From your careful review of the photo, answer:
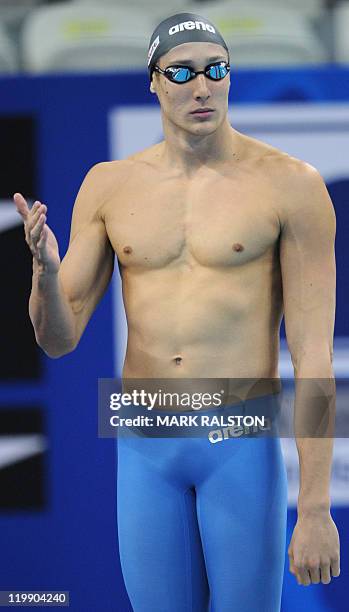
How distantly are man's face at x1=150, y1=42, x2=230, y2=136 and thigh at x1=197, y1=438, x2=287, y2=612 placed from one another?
558 millimetres

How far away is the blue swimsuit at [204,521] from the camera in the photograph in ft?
6.52

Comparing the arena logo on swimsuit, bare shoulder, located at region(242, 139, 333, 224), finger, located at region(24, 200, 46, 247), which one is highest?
bare shoulder, located at region(242, 139, 333, 224)

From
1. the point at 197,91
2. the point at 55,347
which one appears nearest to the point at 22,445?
the point at 55,347

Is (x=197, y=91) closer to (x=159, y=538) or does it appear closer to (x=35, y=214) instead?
(x=35, y=214)

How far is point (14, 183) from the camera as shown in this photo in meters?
2.80

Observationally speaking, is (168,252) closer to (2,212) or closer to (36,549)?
(2,212)

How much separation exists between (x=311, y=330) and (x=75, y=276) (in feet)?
1.40

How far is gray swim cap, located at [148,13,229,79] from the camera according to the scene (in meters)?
1.95

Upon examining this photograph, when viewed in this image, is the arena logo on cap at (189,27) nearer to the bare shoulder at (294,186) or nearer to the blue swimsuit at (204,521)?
the bare shoulder at (294,186)

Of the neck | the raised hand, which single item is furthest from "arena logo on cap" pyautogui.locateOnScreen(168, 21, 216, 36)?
the raised hand

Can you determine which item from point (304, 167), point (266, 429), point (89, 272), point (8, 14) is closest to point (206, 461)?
point (266, 429)

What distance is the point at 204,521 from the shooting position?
2.01 m

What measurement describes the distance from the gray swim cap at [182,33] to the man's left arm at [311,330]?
0.30 m

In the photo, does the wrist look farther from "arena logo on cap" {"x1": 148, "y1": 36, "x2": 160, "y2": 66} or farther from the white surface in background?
the white surface in background
